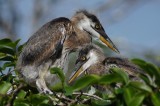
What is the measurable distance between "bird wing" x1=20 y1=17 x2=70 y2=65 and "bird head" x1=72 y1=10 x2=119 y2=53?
457 mm

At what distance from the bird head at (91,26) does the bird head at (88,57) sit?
0.14 meters

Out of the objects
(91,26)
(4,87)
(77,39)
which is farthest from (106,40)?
(4,87)

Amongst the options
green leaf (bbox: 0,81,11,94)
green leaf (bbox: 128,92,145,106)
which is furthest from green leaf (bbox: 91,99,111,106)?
green leaf (bbox: 0,81,11,94)

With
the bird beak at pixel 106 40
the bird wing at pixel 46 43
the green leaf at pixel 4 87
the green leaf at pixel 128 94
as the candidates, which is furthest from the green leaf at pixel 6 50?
the green leaf at pixel 128 94

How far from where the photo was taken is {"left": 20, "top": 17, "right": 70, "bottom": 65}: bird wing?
536 cm

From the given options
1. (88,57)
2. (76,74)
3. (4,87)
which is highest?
(4,87)

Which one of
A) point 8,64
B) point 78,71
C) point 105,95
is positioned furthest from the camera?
point 78,71

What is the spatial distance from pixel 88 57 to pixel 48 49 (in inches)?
Result: 35.0

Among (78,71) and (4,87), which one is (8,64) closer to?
(4,87)

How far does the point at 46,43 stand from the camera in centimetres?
553

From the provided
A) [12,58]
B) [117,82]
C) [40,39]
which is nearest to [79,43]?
[40,39]

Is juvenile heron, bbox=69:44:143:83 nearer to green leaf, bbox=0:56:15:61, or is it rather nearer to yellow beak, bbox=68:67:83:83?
yellow beak, bbox=68:67:83:83

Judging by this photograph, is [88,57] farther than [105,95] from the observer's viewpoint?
Yes

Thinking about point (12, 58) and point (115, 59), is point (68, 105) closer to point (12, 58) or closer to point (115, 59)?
point (12, 58)
